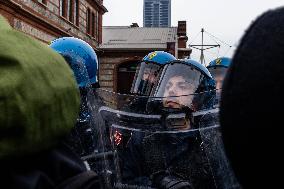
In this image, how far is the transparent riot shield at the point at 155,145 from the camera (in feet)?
7.93

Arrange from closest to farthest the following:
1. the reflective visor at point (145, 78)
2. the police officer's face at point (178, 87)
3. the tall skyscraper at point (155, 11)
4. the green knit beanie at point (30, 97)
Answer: the green knit beanie at point (30, 97) < the police officer's face at point (178, 87) < the reflective visor at point (145, 78) < the tall skyscraper at point (155, 11)

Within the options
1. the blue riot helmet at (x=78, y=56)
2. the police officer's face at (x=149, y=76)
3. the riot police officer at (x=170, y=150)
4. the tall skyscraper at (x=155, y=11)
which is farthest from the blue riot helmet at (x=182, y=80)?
the tall skyscraper at (x=155, y=11)

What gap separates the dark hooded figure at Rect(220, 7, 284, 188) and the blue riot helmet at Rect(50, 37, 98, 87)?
2.26 metres

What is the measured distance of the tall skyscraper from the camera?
14900 cm

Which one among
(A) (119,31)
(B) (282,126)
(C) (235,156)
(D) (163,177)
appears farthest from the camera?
(A) (119,31)

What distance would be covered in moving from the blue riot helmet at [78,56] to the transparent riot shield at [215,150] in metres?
0.88

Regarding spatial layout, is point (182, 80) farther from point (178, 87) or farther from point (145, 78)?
point (145, 78)

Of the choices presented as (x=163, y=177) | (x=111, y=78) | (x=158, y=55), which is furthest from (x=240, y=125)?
(x=111, y=78)

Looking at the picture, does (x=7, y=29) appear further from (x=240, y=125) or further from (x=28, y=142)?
(x=240, y=125)

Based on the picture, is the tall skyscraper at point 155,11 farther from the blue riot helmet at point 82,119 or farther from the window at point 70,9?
the blue riot helmet at point 82,119

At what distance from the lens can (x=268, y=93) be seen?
2.31 feet

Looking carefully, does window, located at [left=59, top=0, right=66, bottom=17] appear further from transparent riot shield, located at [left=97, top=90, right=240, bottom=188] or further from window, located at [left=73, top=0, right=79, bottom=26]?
transparent riot shield, located at [left=97, top=90, right=240, bottom=188]

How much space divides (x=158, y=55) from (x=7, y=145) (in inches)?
200

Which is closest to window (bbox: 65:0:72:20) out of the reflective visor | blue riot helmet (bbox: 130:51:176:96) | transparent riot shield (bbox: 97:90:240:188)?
blue riot helmet (bbox: 130:51:176:96)
